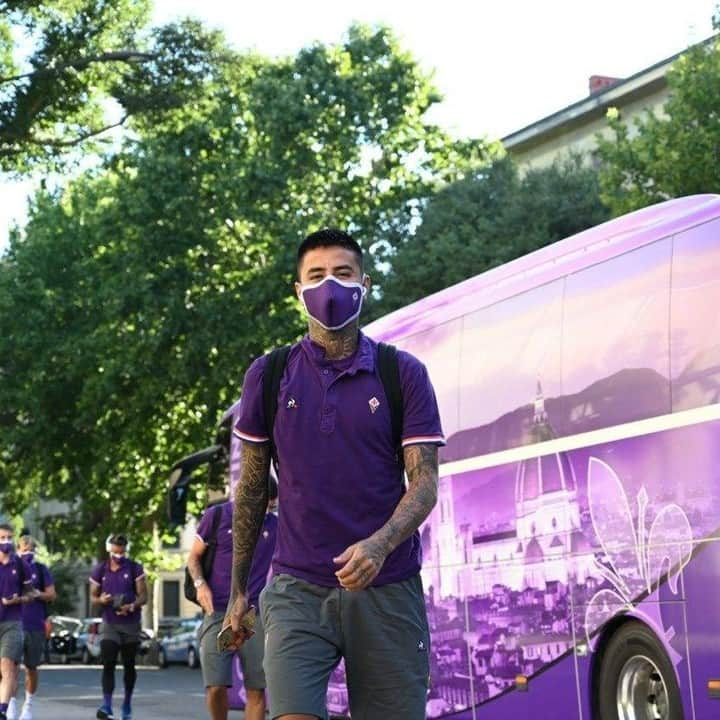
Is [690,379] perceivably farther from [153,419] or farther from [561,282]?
[153,419]

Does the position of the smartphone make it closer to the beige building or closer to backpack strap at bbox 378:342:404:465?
backpack strap at bbox 378:342:404:465

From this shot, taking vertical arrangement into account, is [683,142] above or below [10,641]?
above

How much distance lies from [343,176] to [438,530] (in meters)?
29.2

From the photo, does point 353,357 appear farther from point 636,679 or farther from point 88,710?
point 88,710

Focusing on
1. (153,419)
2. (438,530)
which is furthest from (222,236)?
(438,530)

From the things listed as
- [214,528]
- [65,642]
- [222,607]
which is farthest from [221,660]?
[65,642]

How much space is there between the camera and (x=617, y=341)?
10.9 metres

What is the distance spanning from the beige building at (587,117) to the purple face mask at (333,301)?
4132 centimetres

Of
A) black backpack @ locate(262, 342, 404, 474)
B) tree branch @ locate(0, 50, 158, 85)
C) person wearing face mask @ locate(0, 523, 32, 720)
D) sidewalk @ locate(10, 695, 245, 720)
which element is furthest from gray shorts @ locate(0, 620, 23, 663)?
tree branch @ locate(0, 50, 158, 85)

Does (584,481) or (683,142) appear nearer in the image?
(584,481)

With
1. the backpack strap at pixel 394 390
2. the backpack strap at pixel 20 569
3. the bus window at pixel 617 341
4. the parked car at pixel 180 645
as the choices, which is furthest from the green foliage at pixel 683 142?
the backpack strap at pixel 394 390

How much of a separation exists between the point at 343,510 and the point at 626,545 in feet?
18.2

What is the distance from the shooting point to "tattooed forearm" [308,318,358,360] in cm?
546

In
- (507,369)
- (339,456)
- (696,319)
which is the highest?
(507,369)
